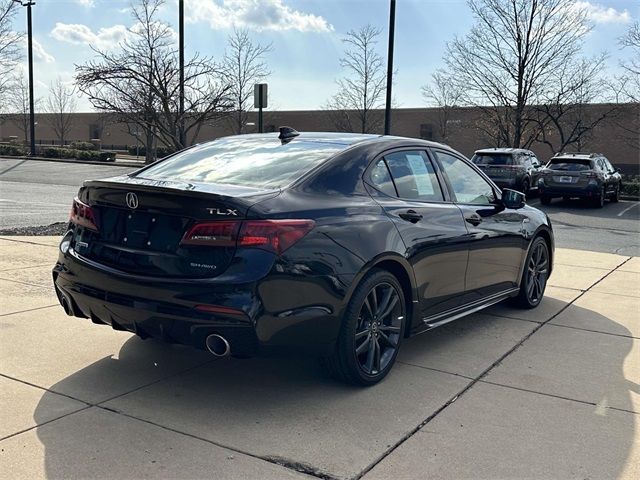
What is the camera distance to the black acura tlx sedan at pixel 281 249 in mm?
3461

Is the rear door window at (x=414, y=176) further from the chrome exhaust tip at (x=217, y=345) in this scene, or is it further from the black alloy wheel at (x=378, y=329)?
the chrome exhaust tip at (x=217, y=345)

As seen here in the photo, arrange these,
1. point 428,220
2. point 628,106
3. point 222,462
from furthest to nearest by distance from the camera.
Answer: point 628,106 < point 428,220 < point 222,462

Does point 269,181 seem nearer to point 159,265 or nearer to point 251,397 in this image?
point 159,265

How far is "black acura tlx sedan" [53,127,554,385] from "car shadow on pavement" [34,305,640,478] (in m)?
0.28

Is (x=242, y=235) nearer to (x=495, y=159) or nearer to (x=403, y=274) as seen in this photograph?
(x=403, y=274)

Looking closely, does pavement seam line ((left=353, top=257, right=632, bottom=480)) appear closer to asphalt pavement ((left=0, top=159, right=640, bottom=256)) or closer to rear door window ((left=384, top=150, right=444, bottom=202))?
rear door window ((left=384, top=150, right=444, bottom=202))

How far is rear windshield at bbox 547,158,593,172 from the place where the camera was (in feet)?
63.5

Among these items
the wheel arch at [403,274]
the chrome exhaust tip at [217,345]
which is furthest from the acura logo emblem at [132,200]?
the wheel arch at [403,274]

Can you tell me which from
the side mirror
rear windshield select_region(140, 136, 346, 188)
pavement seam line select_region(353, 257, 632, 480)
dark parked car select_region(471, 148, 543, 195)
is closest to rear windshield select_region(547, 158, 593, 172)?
dark parked car select_region(471, 148, 543, 195)

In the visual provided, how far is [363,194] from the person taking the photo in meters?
4.16

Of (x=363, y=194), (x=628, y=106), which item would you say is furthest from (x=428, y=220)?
(x=628, y=106)

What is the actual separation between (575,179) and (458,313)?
15.7 m

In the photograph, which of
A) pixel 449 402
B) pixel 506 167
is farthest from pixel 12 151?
pixel 449 402

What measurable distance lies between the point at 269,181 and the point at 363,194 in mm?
620
